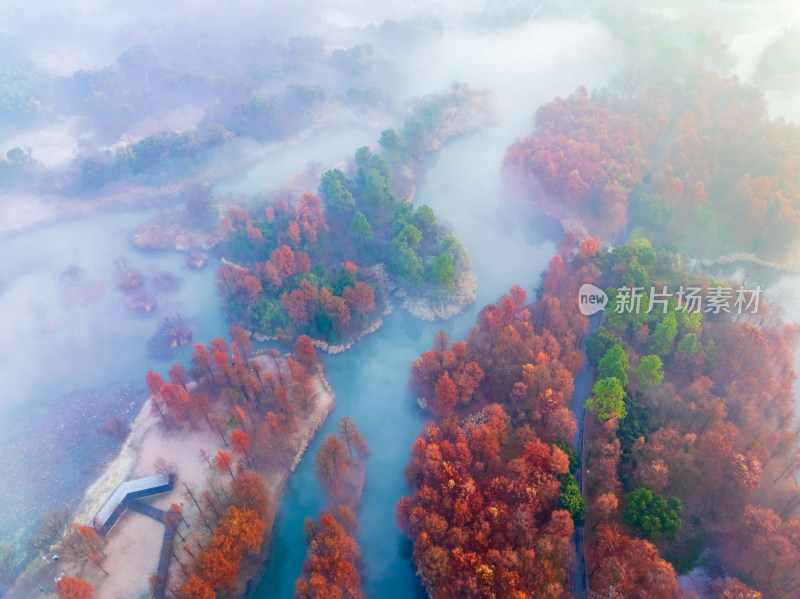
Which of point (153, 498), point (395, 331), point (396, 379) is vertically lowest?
point (153, 498)

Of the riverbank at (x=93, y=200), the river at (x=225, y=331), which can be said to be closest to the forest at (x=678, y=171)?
the river at (x=225, y=331)

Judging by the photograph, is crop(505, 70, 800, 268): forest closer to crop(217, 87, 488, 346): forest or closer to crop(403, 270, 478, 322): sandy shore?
crop(217, 87, 488, 346): forest

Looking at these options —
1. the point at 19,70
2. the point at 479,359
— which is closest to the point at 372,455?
the point at 479,359

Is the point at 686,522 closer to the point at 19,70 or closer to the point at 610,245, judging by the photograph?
the point at 610,245

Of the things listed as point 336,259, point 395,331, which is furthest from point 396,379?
point 336,259

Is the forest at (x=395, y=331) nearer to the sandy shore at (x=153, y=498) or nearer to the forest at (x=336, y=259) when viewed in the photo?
the sandy shore at (x=153, y=498)

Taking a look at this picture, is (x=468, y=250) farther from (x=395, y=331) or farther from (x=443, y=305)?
(x=395, y=331)

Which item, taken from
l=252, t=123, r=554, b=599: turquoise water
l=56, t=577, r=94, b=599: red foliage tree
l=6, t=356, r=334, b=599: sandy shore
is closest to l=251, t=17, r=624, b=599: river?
l=252, t=123, r=554, b=599: turquoise water

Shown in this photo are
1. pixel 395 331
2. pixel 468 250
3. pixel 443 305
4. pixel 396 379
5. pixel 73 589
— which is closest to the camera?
pixel 73 589

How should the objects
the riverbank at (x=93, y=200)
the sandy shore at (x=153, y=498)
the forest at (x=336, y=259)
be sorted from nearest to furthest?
the sandy shore at (x=153, y=498) < the forest at (x=336, y=259) < the riverbank at (x=93, y=200)
